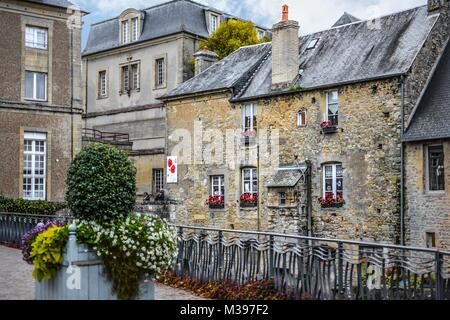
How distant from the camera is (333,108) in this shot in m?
24.8

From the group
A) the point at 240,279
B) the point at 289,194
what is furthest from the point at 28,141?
the point at 240,279

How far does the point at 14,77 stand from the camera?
28469 millimetres

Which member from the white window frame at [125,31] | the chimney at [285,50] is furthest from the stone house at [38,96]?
the white window frame at [125,31]

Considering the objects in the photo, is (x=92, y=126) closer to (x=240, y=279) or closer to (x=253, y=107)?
(x=253, y=107)

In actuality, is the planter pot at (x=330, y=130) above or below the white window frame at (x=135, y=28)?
below

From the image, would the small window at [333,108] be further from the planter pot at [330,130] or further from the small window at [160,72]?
the small window at [160,72]

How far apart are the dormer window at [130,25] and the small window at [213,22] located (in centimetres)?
446

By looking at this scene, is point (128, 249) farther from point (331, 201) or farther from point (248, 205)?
point (248, 205)

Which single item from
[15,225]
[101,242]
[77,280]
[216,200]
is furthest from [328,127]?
[77,280]

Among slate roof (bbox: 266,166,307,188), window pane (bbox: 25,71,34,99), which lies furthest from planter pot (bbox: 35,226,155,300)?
window pane (bbox: 25,71,34,99)

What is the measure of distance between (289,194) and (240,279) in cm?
1389

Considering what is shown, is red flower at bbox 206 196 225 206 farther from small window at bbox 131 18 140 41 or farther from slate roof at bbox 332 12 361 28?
small window at bbox 131 18 140 41

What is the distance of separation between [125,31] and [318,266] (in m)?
36.0

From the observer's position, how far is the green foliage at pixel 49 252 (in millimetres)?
9117
